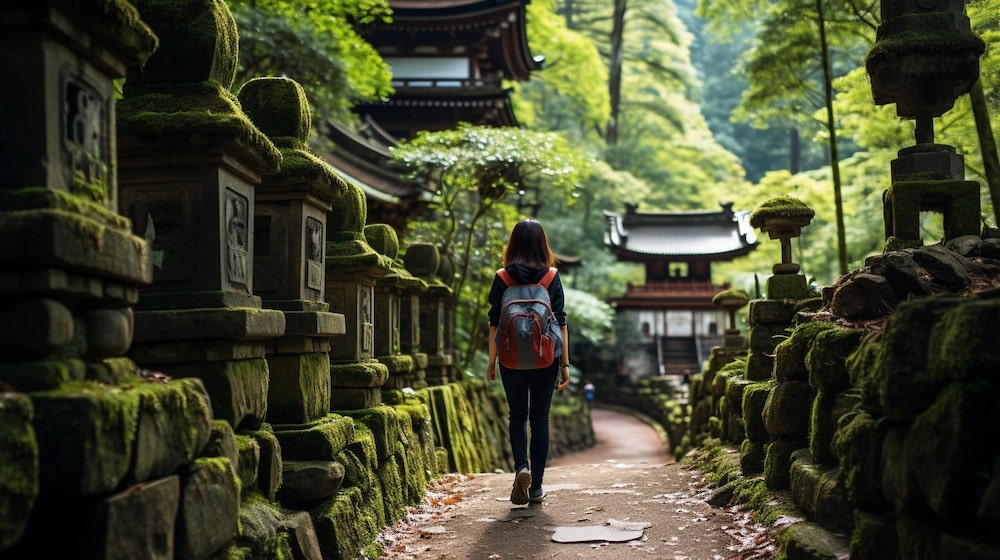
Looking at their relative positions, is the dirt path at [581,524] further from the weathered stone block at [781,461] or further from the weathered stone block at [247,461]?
the weathered stone block at [247,461]

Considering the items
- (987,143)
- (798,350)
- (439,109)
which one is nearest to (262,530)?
(798,350)

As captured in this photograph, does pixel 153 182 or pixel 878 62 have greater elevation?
pixel 878 62

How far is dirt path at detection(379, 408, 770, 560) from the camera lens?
5.11 m

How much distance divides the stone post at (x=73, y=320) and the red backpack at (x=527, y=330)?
2.87 meters

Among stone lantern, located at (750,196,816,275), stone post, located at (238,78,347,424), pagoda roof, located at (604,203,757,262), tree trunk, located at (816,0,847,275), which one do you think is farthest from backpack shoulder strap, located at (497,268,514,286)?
pagoda roof, located at (604,203,757,262)

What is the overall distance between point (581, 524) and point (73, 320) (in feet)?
12.6

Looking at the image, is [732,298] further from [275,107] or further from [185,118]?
[185,118]

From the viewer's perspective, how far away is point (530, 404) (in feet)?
20.3

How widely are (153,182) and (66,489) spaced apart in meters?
2.02

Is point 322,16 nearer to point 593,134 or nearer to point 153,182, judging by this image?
point 153,182

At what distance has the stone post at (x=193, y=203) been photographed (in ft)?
12.9

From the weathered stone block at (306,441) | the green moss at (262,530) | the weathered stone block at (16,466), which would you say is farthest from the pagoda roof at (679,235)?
the weathered stone block at (16,466)

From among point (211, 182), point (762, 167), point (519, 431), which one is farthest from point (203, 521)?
point (762, 167)

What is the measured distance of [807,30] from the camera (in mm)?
16844
